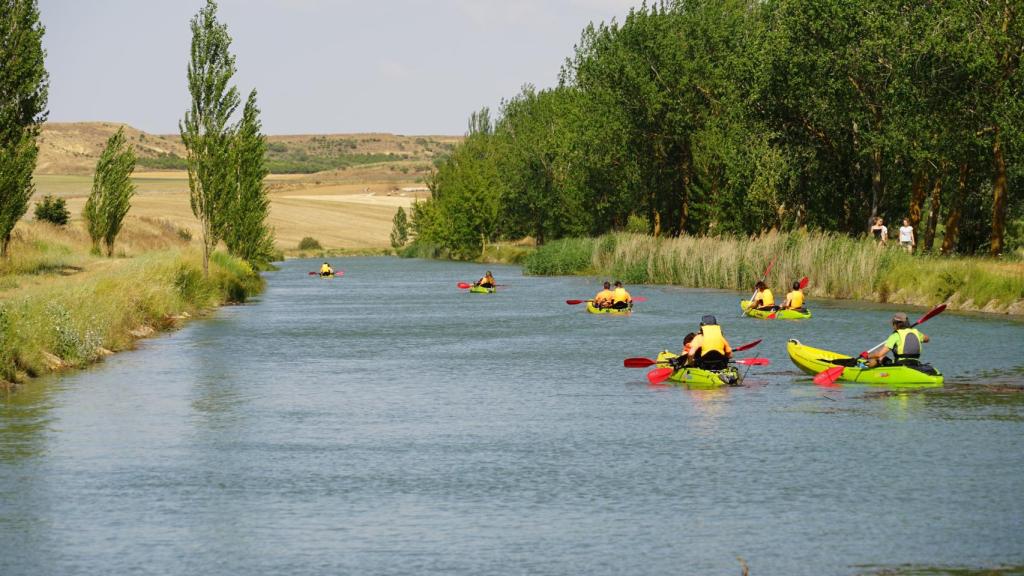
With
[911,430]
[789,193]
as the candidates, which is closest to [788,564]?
[911,430]

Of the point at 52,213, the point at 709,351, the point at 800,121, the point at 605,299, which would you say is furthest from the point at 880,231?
the point at 52,213

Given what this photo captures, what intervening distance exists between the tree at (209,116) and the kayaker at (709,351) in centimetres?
3058

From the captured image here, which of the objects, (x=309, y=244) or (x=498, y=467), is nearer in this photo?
(x=498, y=467)

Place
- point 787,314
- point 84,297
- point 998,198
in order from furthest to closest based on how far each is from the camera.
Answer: point 998,198
point 787,314
point 84,297

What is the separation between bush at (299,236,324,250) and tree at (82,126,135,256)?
80.1m

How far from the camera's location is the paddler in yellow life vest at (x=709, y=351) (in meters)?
25.1

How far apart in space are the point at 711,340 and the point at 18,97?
26736mm

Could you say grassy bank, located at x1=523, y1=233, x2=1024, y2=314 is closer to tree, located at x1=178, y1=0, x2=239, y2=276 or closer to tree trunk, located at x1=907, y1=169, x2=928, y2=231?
tree trunk, located at x1=907, y1=169, x2=928, y2=231

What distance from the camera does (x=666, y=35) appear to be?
69.8m

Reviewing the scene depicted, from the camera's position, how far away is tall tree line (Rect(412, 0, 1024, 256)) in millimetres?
44875

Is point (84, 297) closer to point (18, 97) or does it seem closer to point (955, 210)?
point (18, 97)

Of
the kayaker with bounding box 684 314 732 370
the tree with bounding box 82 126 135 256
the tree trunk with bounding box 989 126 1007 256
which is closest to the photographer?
the kayaker with bounding box 684 314 732 370

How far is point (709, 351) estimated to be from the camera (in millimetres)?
25203

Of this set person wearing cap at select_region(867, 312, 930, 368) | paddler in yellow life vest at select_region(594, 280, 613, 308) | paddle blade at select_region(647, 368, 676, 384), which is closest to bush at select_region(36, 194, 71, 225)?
paddler in yellow life vest at select_region(594, 280, 613, 308)
